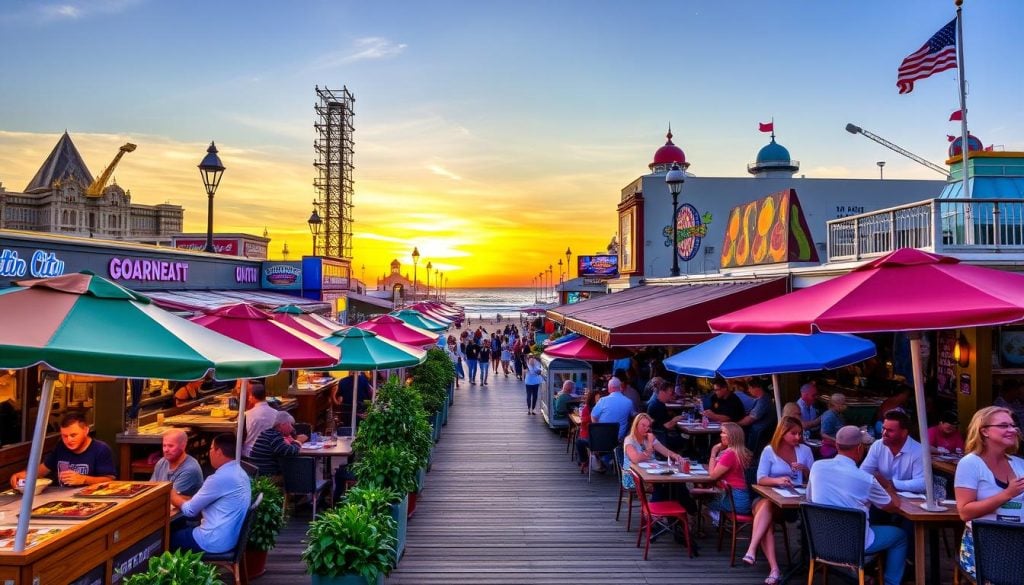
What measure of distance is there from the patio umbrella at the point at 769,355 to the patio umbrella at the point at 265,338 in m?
4.80

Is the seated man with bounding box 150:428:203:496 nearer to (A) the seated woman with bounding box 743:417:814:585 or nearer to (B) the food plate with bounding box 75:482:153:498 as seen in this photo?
(B) the food plate with bounding box 75:482:153:498

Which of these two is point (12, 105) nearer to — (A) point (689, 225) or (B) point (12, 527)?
(A) point (689, 225)

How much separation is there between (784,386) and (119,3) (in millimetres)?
20384

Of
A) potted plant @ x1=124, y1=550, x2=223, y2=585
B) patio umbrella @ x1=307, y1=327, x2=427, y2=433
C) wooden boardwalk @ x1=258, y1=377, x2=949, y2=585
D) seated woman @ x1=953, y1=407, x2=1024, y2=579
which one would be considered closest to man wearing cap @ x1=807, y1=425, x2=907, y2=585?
seated woman @ x1=953, y1=407, x2=1024, y2=579

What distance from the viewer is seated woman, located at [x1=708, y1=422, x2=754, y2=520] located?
7.15 m

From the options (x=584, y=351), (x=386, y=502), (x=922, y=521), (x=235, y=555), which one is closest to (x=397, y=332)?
(x=584, y=351)

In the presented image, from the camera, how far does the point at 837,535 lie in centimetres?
548

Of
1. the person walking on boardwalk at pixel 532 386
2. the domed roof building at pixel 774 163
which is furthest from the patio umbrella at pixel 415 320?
the domed roof building at pixel 774 163

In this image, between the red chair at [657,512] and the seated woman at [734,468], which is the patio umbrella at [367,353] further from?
the seated woman at [734,468]

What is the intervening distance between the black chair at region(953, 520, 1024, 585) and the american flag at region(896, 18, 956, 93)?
1291cm

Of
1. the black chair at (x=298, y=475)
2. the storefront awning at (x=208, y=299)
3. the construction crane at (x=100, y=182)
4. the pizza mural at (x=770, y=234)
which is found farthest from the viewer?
the construction crane at (x=100, y=182)

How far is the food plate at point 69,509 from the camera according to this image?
501 cm

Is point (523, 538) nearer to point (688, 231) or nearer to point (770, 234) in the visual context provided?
point (770, 234)

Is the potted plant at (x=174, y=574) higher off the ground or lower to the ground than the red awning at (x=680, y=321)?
lower
